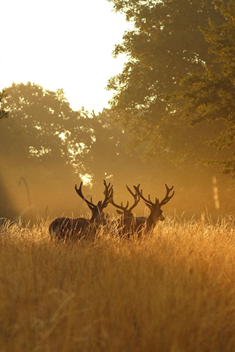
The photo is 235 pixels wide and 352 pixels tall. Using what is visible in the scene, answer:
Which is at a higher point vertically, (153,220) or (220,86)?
(220,86)

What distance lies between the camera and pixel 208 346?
3777 millimetres

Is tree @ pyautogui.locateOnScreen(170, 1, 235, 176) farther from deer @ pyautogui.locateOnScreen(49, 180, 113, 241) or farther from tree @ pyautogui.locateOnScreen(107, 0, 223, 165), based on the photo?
tree @ pyautogui.locateOnScreen(107, 0, 223, 165)

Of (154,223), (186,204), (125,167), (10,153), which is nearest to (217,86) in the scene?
(154,223)

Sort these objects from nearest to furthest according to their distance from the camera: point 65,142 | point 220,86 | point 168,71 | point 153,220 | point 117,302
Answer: point 117,302, point 153,220, point 220,86, point 168,71, point 65,142

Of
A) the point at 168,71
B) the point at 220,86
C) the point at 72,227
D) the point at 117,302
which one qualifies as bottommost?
the point at 117,302

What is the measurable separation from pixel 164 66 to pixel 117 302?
64.0ft

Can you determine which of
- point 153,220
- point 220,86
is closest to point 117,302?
point 153,220

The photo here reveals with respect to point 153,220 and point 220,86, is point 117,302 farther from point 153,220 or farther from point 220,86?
point 220,86

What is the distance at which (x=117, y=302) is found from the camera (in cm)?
437

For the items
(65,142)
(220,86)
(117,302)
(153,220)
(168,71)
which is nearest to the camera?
(117,302)

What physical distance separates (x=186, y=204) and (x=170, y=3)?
1144 centimetres

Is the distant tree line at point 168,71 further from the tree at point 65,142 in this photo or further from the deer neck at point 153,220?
the tree at point 65,142

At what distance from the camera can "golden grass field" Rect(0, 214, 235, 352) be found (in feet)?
12.1

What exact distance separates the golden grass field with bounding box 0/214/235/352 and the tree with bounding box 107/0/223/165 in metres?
16.1
